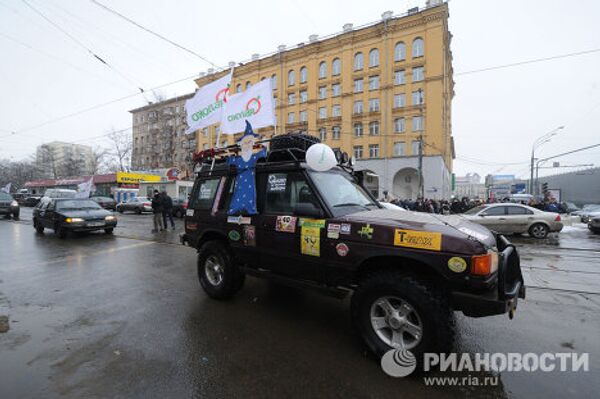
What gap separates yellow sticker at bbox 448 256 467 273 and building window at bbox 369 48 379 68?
117 ft

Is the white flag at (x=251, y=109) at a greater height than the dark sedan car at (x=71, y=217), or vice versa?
the white flag at (x=251, y=109)

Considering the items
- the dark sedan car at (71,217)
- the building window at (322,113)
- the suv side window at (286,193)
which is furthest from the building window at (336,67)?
the suv side window at (286,193)

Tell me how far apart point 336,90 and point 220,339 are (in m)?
36.7

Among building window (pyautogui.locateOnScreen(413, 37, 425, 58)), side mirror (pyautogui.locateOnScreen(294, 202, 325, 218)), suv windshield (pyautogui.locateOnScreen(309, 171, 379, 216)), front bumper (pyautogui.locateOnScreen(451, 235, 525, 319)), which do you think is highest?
building window (pyautogui.locateOnScreen(413, 37, 425, 58))

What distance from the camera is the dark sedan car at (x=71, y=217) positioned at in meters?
10.4

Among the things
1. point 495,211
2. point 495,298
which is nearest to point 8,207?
point 495,298

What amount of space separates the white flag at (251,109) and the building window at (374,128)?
30.7 metres

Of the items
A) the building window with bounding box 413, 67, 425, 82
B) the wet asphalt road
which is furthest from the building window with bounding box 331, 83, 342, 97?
the wet asphalt road

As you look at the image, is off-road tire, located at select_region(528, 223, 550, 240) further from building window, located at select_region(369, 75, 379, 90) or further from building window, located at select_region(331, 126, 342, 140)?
building window, located at select_region(331, 126, 342, 140)

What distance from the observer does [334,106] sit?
Result: 36.2 meters

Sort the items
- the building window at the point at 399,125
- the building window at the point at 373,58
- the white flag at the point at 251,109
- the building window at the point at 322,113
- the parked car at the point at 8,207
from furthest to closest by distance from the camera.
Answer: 1. the building window at the point at 322,113
2. the building window at the point at 373,58
3. the building window at the point at 399,125
4. the parked car at the point at 8,207
5. the white flag at the point at 251,109

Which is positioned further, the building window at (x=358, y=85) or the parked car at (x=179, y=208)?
the building window at (x=358, y=85)

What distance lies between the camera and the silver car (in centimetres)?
1094

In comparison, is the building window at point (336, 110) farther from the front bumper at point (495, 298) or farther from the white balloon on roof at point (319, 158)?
the front bumper at point (495, 298)
